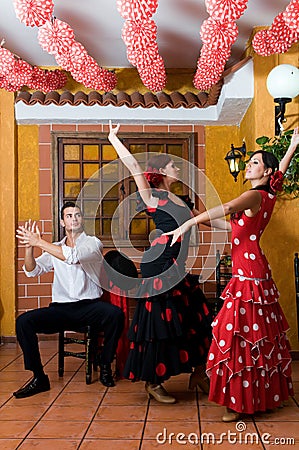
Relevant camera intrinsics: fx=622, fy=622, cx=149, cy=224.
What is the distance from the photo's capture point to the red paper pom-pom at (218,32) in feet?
Answer: 12.6

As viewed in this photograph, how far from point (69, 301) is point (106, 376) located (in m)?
0.58

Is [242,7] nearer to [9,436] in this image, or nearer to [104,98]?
[104,98]

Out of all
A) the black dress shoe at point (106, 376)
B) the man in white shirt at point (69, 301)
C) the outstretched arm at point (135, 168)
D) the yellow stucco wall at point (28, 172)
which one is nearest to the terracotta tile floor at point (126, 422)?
the black dress shoe at point (106, 376)

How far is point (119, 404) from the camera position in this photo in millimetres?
3570

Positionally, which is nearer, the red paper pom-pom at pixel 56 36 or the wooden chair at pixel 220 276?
the red paper pom-pom at pixel 56 36

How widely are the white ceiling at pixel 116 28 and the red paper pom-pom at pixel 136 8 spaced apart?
71 cm

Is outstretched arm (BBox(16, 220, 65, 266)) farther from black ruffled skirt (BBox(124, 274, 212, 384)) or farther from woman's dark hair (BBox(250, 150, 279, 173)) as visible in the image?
woman's dark hair (BBox(250, 150, 279, 173))

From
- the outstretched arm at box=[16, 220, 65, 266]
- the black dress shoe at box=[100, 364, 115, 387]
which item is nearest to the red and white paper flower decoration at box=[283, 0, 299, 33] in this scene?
the outstretched arm at box=[16, 220, 65, 266]

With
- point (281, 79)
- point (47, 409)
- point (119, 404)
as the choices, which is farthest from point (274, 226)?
point (47, 409)

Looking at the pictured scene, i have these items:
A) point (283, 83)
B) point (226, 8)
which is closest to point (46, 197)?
point (283, 83)

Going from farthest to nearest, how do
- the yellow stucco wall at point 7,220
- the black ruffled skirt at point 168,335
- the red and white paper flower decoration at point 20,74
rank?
the yellow stucco wall at point 7,220
the red and white paper flower decoration at point 20,74
the black ruffled skirt at point 168,335

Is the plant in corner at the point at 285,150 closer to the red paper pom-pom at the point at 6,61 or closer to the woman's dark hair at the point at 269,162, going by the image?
the woman's dark hair at the point at 269,162

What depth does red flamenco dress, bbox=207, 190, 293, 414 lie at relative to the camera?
314 centimetres

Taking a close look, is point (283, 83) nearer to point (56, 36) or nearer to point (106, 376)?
point (56, 36)
